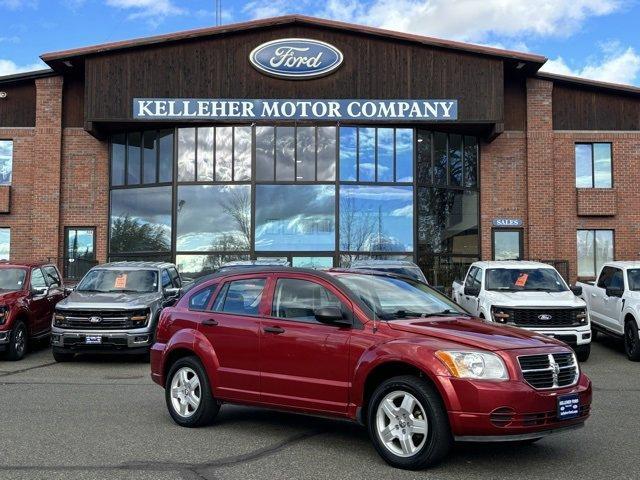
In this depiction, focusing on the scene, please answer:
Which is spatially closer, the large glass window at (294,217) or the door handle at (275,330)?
the door handle at (275,330)

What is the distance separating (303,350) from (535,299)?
23.2ft

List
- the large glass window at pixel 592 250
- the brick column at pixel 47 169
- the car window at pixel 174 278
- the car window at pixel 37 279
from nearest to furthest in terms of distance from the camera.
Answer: the car window at pixel 37 279 → the car window at pixel 174 278 → the brick column at pixel 47 169 → the large glass window at pixel 592 250

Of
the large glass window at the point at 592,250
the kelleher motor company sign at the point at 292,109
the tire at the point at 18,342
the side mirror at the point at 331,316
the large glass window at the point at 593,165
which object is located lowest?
the tire at the point at 18,342

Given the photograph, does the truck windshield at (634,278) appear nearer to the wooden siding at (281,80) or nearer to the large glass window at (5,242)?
the wooden siding at (281,80)

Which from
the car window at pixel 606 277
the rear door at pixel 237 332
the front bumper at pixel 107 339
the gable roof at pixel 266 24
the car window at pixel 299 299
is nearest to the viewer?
the car window at pixel 299 299

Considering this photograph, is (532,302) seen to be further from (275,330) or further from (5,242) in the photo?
(5,242)

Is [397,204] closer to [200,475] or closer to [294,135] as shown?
[294,135]

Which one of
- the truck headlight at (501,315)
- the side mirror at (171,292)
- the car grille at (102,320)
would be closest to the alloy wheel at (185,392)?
the car grille at (102,320)

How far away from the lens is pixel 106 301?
1188 cm

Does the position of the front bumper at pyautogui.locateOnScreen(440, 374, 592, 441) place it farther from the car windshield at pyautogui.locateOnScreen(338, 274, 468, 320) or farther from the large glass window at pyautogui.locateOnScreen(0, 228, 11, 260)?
the large glass window at pyautogui.locateOnScreen(0, 228, 11, 260)

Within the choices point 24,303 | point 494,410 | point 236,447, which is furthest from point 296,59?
point 494,410

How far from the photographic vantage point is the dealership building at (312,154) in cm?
2064

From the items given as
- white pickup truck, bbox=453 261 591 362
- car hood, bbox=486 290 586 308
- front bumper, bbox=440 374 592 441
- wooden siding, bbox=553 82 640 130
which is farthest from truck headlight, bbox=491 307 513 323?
wooden siding, bbox=553 82 640 130

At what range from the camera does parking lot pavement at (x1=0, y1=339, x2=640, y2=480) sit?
210 inches
